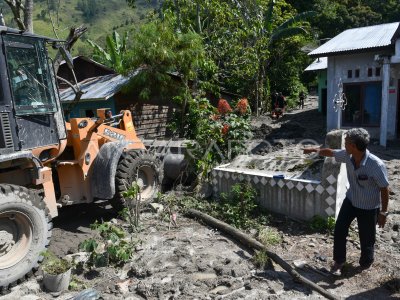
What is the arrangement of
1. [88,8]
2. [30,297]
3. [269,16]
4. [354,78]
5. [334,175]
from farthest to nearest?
[88,8] → [269,16] → [354,78] → [334,175] → [30,297]

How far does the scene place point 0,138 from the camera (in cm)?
432

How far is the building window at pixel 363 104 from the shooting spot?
13109mm

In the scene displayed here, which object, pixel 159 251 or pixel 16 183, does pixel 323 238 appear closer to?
pixel 159 251

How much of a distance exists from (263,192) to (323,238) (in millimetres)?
1334

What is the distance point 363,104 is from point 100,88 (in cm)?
1040

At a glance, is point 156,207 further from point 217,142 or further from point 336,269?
point 336,269

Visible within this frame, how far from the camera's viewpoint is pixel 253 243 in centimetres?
500

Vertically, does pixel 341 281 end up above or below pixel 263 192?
below

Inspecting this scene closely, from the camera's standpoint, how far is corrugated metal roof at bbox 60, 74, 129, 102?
47.6ft

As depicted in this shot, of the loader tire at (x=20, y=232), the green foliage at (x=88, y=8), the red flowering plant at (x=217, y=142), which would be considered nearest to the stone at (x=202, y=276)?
the loader tire at (x=20, y=232)

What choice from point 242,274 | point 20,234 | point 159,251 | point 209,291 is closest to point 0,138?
point 20,234

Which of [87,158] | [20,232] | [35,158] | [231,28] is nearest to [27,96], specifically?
[35,158]

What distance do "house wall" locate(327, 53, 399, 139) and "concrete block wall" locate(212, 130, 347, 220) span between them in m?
7.17

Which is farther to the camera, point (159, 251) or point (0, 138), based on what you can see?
point (159, 251)
